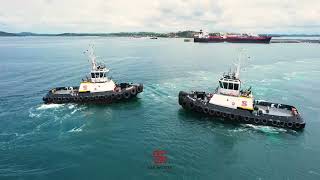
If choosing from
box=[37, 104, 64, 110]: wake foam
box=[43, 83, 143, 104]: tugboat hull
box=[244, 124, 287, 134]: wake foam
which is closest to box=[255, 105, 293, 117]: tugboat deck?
box=[244, 124, 287, 134]: wake foam

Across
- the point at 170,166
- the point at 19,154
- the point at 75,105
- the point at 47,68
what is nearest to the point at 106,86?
the point at 75,105

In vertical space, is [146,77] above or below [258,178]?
above

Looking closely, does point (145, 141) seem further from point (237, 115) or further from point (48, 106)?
point (48, 106)

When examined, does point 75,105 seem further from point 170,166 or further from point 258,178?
point 258,178

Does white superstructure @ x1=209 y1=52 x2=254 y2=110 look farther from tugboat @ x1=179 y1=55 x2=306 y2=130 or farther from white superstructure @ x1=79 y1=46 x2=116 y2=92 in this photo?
white superstructure @ x1=79 y1=46 x2=116 y2=92

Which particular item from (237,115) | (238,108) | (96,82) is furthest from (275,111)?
(96,82)

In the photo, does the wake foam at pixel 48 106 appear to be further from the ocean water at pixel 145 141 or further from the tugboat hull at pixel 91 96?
the tugboat hull at pixel 91 96
